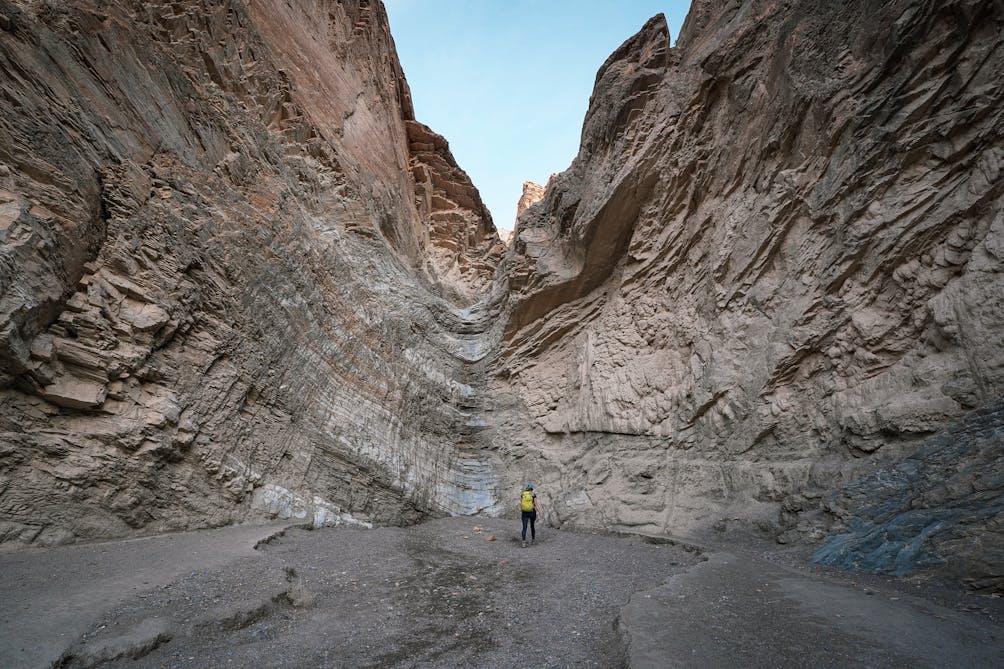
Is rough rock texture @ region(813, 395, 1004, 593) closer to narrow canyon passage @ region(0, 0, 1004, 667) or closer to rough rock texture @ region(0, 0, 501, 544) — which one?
narrow canyon passage @ region(0, 0, 1004, 667)

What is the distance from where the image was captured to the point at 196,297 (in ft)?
30.4

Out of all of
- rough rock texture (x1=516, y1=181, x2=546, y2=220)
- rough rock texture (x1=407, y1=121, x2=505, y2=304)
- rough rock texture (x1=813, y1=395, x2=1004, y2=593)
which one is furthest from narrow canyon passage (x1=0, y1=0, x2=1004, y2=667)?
rough rock texture (x1=516, y1=181, x2=546, y2=220)

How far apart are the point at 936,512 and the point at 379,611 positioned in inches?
261

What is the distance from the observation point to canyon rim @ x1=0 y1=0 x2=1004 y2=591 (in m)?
6.72

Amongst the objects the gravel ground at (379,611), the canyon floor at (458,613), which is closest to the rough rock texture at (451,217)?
the gravel ground at (379,611)

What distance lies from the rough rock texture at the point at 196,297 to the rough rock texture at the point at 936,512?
32.5ft

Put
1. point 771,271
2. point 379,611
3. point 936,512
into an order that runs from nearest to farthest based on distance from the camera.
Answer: point 379,611 < point 936,512 < point 771,271

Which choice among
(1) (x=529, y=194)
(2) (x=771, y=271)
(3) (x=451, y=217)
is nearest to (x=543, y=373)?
(2) (x=771, y=271)

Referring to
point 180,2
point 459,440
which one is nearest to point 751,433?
point 459,440

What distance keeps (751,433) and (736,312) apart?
9.61 feet

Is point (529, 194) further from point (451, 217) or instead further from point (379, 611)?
point (379, 611)

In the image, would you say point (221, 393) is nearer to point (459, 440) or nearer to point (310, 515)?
point (310, 515)

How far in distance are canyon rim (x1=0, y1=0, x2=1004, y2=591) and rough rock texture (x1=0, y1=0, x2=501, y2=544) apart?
0.06 metres

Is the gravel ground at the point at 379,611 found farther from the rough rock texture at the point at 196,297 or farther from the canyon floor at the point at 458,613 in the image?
the rough rock texture at the point at 196,297
